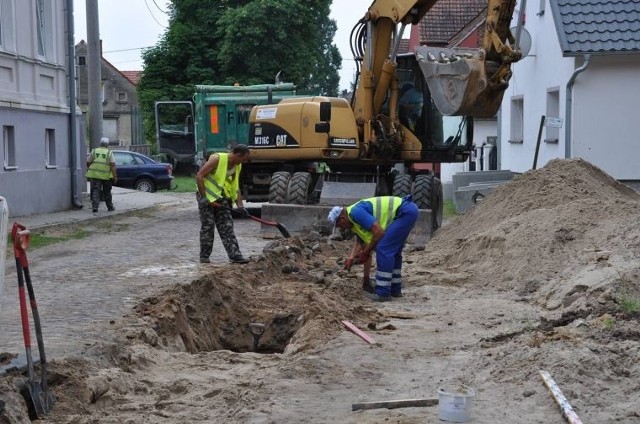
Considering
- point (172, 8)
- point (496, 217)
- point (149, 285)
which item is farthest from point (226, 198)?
point (172, 8)

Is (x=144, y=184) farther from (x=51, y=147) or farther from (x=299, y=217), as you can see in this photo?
(x=299, y=217)

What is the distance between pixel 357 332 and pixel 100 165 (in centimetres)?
1477

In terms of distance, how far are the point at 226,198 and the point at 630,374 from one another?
7.86 m

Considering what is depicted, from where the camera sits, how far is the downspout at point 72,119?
78.1 ft

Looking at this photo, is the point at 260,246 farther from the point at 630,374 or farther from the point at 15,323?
the point at 630,374

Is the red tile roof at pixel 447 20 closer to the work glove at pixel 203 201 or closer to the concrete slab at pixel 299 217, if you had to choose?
the concrete slab at pixel 299 217

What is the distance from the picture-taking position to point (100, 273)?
12719 millimetres

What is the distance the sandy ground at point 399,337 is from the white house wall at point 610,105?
5153mm

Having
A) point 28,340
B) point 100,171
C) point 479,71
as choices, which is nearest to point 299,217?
point 479,71

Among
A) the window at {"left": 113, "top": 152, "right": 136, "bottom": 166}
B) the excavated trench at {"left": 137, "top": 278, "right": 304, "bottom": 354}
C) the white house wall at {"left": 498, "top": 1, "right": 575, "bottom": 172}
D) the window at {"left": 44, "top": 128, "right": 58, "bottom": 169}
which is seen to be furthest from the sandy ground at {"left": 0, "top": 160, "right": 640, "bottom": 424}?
the window at {"left": 113, "top": 152, "right": 136, "bottom": 166}

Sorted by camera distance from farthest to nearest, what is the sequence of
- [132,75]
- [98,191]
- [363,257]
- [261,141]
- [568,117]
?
1. [132,75]
2. [98,191]
3. [568,117]
4. [261,141]
5. [363,257]

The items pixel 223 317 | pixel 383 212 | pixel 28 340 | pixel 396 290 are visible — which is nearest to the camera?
pixel 28 340

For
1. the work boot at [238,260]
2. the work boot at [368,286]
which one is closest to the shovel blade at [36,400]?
the work boot at [368,286]

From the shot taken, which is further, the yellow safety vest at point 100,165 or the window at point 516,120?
the window at point 516,120
